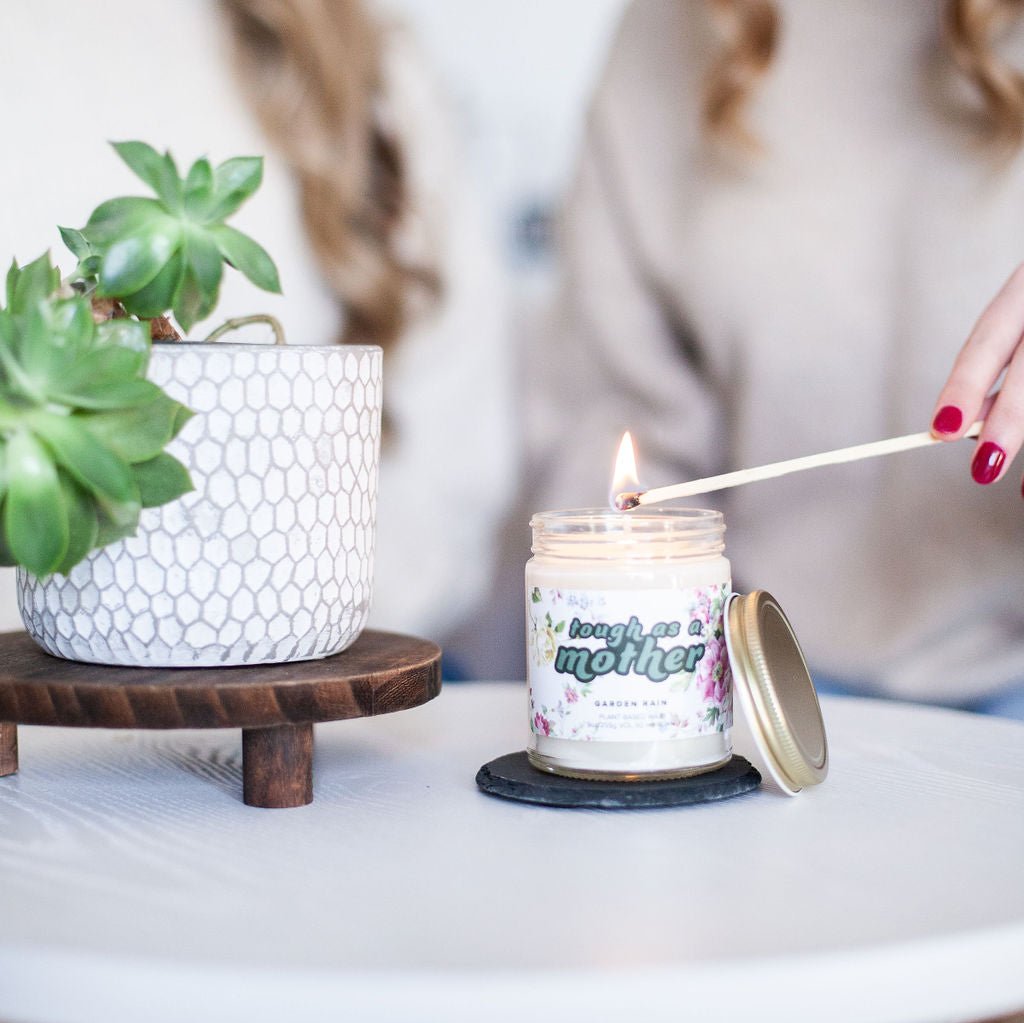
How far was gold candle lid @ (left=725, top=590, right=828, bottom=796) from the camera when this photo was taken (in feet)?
1.77

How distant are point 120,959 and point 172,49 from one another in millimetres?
1096

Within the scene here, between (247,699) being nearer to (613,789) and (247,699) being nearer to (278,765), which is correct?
(278,765)

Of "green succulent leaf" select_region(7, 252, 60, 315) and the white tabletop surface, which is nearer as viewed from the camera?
the white tabletop surface

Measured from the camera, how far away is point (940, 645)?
1.15 metres

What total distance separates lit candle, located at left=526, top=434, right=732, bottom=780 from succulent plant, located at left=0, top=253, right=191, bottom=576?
0.59 feet

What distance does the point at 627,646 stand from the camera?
532 mm

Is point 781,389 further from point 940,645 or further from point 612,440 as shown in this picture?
point 940,645

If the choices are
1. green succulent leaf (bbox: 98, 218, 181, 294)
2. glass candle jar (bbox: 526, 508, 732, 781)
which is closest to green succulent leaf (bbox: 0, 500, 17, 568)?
green succulent leaf (bbox: 98, 218, 181, 294)

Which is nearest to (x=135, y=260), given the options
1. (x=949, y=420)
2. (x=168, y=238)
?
(x=168, y=238)

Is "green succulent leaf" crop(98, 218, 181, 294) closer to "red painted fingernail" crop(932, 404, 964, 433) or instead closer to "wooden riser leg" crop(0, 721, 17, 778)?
"wooden riser leg" crop(0, 721, 17, 778)

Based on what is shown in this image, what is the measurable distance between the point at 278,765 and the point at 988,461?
0.39 m

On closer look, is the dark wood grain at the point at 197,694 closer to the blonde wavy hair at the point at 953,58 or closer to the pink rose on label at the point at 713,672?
the pink rose on label at the point at 713,672

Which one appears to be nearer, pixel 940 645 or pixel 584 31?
pixel 940 645

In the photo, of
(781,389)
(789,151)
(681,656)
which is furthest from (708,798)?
(789,151)
